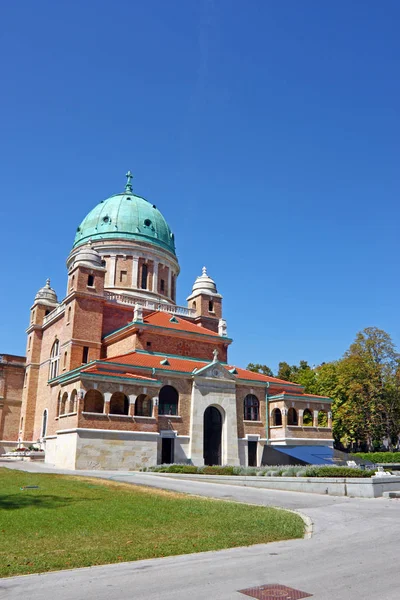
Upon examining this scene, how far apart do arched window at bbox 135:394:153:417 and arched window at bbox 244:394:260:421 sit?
9647 mm

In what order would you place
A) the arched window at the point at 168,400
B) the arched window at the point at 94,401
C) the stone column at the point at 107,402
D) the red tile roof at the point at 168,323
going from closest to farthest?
the stone column at the point at 107,402 → the arched window at the point at 94,401 → the arched window at the point at 168,400 → the red tile roof at the point at 168,323

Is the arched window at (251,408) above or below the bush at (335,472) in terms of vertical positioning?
above

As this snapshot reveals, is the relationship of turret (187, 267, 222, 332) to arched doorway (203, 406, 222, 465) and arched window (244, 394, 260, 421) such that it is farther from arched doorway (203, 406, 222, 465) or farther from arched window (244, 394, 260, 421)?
arched doorway (203, 406, 222, 465)

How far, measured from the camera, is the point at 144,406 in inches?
1496

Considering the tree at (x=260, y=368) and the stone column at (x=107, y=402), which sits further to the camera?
the tree at (x=260, y=368)

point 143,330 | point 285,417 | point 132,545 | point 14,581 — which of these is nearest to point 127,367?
point 143,330

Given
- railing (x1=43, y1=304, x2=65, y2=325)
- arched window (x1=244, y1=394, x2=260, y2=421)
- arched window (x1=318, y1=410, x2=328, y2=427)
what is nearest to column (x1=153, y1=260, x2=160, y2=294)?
railing (x1=43, y1=304, x2=65, y2=325)

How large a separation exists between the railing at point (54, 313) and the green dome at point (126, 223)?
923 centimetres

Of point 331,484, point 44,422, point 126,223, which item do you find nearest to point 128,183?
point 126,223

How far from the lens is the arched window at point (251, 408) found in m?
44.0

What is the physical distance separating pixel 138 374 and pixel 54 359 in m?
14.8

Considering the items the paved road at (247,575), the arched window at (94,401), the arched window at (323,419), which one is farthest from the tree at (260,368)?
the paved road at (247,575)

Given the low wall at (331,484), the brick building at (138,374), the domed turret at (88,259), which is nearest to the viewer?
the low wall at (331,484)

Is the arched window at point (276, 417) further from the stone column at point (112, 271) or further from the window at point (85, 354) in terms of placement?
the stone column at point (112, 271)
